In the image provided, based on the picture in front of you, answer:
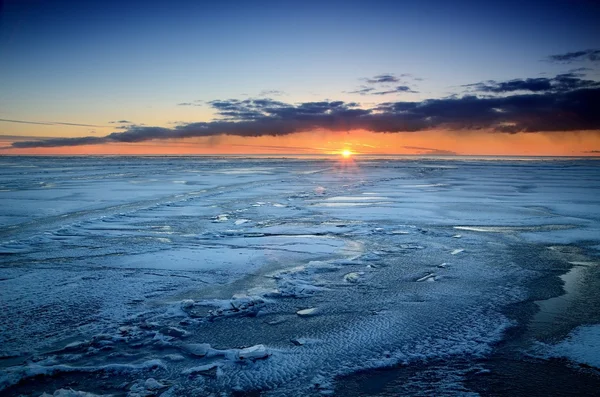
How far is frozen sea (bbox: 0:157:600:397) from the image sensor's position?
2.73 meters

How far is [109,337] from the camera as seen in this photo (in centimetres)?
329

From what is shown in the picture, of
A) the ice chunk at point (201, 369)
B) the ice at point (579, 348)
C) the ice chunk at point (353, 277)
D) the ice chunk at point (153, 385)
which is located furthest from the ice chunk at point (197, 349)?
the ice at point (579, 348)

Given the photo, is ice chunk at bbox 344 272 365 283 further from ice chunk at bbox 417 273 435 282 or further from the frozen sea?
ice chunk at bbox 417 273 435 282

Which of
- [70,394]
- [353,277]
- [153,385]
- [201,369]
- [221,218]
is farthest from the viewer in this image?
[221,218]

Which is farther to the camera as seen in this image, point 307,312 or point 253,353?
point 307,312

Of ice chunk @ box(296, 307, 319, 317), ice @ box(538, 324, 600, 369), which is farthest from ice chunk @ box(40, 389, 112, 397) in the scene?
ice @ box(538, 324, 600, 369)

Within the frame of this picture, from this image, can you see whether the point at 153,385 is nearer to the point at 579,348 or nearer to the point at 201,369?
the point at 201,369

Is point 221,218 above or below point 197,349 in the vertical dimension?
below

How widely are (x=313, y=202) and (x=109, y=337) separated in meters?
9.28

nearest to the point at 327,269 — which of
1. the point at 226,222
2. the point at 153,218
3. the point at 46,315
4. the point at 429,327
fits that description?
the point at 429,327

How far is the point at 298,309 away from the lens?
392 cm

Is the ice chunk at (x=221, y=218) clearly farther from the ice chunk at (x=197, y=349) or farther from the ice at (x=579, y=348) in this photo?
the ice at (x=579, y=348)

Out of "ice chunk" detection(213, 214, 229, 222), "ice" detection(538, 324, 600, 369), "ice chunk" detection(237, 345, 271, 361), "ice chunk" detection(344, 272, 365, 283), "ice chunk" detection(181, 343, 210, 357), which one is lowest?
"ice chunk" detection(213, 214, 229, 222)

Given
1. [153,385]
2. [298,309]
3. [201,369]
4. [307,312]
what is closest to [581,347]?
[307,312]
